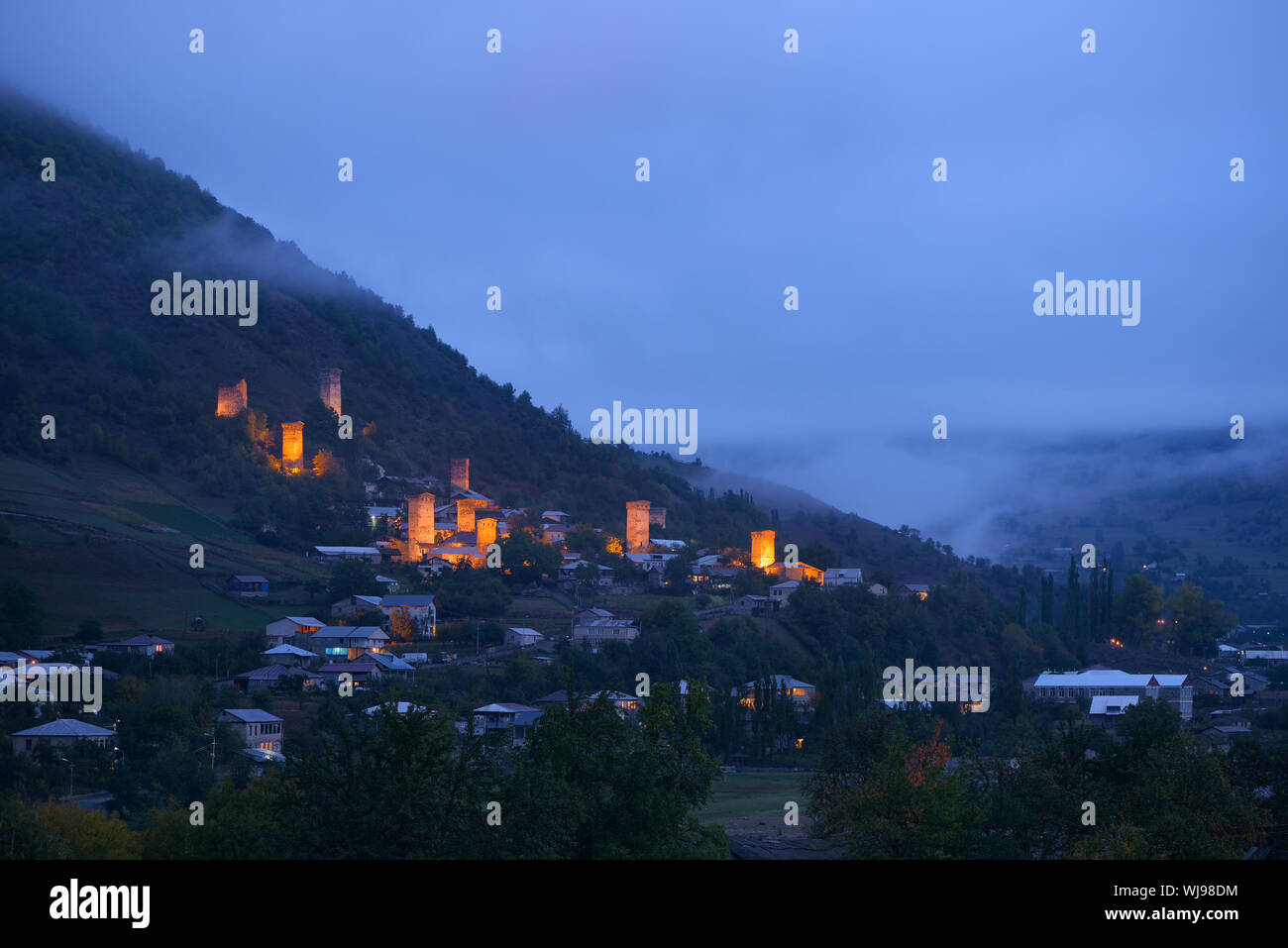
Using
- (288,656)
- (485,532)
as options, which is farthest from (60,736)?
(485,532)

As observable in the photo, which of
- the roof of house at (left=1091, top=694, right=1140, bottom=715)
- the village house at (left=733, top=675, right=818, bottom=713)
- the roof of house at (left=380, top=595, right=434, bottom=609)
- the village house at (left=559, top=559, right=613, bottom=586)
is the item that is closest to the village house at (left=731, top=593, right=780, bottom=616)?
Result: the village house at (left=559, top=559, right=613, bottom=586)

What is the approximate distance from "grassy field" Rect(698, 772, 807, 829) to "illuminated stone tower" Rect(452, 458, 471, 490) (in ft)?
207

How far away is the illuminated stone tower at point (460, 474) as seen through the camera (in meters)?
108

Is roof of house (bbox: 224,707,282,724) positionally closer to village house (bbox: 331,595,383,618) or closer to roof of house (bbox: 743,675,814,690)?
roof of house (bbox: 743,675,814,690)

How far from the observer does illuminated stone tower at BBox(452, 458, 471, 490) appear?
353ft

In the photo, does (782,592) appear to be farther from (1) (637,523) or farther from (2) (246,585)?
(2) (246,585)

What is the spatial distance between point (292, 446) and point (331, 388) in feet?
53.3

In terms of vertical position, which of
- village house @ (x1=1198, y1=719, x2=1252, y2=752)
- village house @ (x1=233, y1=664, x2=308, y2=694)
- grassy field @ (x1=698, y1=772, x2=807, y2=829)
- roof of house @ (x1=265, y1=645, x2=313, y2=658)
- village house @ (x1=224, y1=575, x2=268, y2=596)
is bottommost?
grassy field @ (x1=698, y1=772, x2=807, y2=829)

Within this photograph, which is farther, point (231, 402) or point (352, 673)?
point (231, 402)

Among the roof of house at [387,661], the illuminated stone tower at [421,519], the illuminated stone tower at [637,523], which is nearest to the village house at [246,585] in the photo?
the roof of house at [387,661]

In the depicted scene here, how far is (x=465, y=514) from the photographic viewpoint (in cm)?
9369

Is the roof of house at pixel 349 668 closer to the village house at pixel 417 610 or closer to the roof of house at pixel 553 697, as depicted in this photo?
the roof of house at pixel 553 697

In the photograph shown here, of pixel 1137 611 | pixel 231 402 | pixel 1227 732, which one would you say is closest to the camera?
pixel 1227 732
